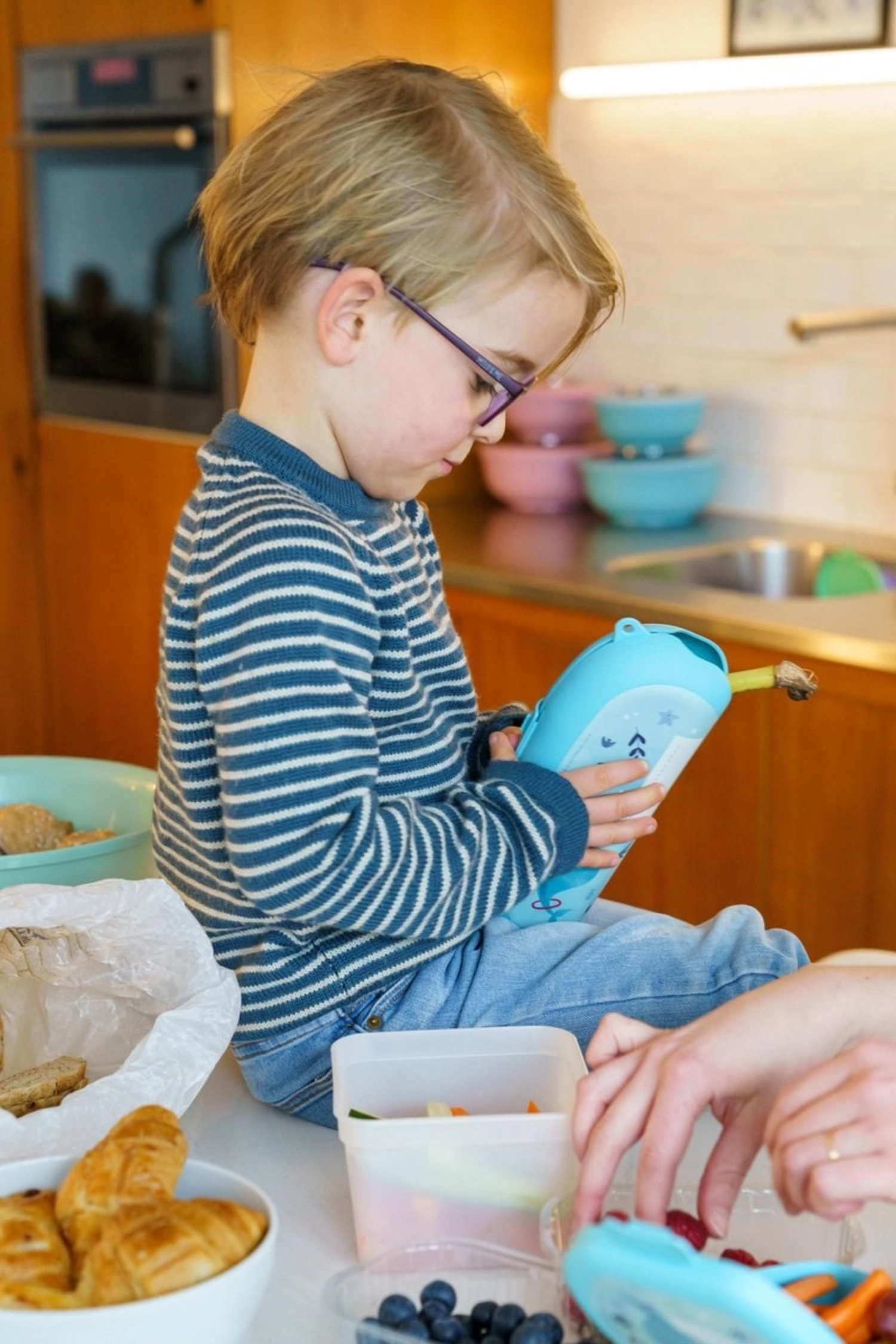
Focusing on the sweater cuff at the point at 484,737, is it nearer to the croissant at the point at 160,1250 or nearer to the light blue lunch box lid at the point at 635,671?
the light blue lunch box lid at the point at 635,671

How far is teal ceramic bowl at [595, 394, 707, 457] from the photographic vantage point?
293cm

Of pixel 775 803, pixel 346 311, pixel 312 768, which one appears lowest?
pixel 775 803

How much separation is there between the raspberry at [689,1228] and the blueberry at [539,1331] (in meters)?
0.09

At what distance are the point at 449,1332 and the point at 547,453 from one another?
2435 millimetres

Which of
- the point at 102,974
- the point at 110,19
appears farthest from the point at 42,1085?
the point at 110,19

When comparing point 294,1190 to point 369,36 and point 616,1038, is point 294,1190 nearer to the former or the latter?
point 616,1038

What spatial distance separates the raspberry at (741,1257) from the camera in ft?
2.66

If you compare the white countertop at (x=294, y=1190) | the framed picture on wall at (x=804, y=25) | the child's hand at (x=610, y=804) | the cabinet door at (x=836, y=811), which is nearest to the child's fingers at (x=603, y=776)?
the child's hand at (x=610, y=804)

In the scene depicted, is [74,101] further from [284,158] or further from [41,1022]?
[41,1022]

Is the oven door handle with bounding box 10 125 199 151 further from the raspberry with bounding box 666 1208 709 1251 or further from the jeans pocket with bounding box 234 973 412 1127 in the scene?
the raspberry with bounding box 666 1208 709 1251

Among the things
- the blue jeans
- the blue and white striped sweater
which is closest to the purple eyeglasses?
the blue and white striped sweater

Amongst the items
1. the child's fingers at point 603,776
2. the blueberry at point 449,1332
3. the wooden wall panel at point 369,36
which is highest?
the wooden wall panel at point 369,36

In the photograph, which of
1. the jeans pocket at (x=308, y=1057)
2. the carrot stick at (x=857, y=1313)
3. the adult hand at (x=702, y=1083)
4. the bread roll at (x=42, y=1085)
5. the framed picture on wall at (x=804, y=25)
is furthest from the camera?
the framed picture on wall at (x=804, y=25)

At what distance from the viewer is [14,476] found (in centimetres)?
346
